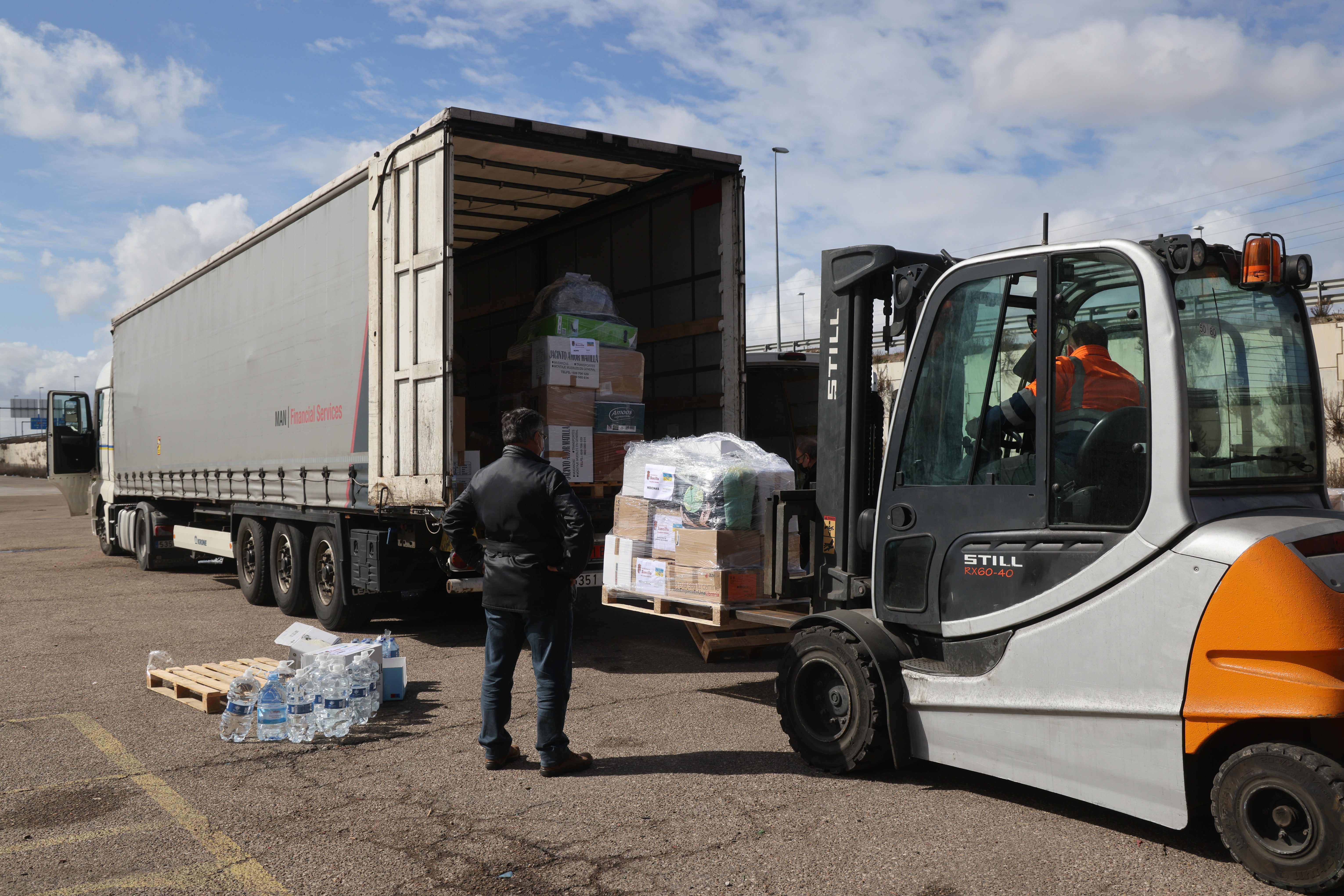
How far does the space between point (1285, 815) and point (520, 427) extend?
3.35 m

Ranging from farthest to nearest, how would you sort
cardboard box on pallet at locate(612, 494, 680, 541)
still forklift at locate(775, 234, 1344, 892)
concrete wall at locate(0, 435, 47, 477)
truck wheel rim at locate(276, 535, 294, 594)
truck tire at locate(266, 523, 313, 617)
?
concrete wall at locate(0, 435, 47, 477)
truck wheel rim at locate(276, 535, 294, 594)
truck tire at locate(266, 523, 313, 617)
cardboard box on pallet at locate(612, 494, 680, 541)
still forklift at locate(775, 234, 1344, 892)

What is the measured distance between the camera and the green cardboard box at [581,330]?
7941 mm

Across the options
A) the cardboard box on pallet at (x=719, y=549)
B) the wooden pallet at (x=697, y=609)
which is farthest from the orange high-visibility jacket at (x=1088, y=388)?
the cardboard box on pallet at (x=719, y=549)

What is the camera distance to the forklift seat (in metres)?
3.79

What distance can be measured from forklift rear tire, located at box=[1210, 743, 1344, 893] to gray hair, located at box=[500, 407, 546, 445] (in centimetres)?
311

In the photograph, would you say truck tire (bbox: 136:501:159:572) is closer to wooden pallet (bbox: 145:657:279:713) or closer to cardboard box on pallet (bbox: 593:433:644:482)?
wooden pallet (bbox: 145:657:279:713)

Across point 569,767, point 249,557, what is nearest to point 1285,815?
point 569,767

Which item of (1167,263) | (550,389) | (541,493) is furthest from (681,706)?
(1167,263)

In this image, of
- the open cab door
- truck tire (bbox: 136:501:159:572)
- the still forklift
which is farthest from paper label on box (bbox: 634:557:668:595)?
the open cab door

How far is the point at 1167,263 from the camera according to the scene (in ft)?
12.7

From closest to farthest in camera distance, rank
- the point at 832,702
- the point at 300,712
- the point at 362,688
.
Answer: the point at 832,702, the point at 300,712, the point at 362,688

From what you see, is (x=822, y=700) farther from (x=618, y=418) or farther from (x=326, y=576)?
(x=326, y=576)

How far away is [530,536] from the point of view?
4.86 m

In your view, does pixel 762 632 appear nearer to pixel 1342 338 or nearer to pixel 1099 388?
pixel 1099 388
